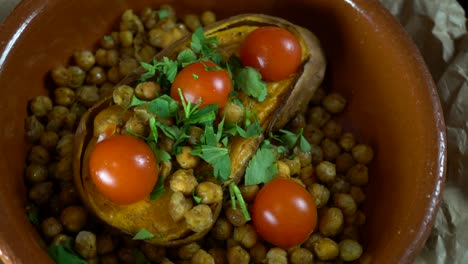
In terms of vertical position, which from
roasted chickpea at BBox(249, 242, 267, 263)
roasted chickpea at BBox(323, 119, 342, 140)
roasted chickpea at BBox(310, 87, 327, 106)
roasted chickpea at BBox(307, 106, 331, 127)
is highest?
roasted chickpea at BBox(310, 87, 327, 106)

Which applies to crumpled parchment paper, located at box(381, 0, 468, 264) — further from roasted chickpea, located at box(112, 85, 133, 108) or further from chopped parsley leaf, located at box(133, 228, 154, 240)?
roasted chickpea, located at box(112, 85, 133, 108)

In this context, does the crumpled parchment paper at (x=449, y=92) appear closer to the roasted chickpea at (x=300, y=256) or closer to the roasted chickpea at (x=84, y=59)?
the roasted chickpea at (x=300, y=256)

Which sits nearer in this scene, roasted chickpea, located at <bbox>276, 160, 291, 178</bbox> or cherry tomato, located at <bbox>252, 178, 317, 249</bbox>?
cherry tomato, located at <bbox>252, 178, 317, 249</bbox>

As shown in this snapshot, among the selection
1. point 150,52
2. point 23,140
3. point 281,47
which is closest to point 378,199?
point 281,47

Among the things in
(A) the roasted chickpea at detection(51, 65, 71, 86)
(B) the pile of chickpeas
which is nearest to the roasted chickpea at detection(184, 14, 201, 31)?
(B) the pile of chickpeas

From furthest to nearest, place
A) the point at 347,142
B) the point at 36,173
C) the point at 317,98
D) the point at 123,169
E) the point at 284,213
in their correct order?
the point at 317,98, the point at 347,142, the point at 36,173, the point at 284,213, the point at 123,169

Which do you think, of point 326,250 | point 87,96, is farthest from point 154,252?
point 87,96

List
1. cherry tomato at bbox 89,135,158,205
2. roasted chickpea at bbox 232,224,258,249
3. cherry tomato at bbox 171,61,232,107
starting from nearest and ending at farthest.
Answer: cherry tomato at bbox 89,135,158,205 → cherry tomato at bbox 171,61,232,107 → roasted chickpea at bbox 232,224,258,249

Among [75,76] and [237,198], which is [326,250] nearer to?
[237,198]
